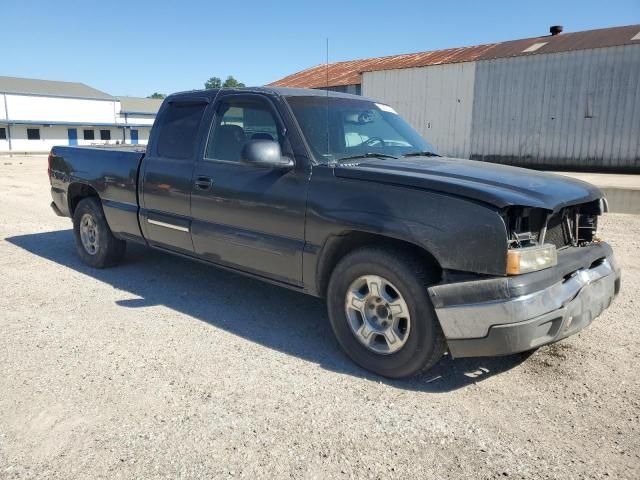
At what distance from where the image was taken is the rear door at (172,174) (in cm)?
473

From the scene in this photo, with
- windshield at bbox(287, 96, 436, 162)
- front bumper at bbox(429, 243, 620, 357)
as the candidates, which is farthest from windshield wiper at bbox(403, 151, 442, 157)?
front bumper at bbox(429, 243, 620, 357)

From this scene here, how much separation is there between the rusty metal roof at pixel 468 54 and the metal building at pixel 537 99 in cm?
10

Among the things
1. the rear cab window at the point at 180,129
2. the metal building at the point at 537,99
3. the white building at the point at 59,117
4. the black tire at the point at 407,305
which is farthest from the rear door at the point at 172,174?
the white building at the point at 59,117

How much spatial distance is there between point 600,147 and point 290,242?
1932 cm

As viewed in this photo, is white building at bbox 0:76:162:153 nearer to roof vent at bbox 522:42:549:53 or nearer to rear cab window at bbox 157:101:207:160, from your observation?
roof vent at bbox 522:42:549:53

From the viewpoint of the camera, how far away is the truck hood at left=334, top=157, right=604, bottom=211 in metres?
3.00

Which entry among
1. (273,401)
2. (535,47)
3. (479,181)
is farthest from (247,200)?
(535,47)

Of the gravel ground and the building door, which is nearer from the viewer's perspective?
the gravel ground

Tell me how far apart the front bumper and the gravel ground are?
16.6 inches

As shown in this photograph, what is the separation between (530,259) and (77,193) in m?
5.35

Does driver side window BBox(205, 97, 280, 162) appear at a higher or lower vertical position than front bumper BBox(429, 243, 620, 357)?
higher

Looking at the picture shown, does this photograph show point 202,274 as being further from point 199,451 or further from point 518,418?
point 518,418

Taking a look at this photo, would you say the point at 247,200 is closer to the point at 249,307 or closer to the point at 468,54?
the point at 249,307

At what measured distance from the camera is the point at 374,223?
3.33 metres
